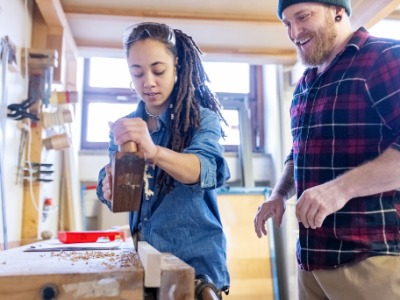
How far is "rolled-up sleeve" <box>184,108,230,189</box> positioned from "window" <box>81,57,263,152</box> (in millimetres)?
1889

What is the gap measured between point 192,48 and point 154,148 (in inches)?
15.6

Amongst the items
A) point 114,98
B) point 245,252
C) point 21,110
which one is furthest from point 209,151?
point 114,98

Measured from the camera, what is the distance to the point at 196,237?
32.3 inches

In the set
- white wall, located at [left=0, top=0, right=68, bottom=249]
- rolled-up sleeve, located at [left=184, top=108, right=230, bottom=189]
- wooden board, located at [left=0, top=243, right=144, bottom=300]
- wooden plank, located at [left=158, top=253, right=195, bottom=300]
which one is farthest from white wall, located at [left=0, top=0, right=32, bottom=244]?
wooden plank, located at [left=158, top=253, right=195, bottom=300]

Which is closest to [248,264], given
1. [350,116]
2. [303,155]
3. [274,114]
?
[274,114]

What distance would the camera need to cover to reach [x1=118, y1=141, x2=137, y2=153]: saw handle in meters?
0.61

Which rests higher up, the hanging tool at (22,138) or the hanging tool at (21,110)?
A: the hanging tool at (21,110)

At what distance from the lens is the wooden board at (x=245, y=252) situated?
90.2 inches

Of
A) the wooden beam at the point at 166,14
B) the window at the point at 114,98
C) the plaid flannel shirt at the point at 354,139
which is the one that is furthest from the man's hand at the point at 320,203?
the window at the point at 114,98

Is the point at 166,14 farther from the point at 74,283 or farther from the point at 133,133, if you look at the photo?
the point at 74,283

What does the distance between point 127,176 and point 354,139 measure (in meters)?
0.56

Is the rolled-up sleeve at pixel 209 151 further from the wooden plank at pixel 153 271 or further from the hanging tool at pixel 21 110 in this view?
the hanging tool at pixel 21 110

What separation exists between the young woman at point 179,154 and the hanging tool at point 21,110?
67 cm

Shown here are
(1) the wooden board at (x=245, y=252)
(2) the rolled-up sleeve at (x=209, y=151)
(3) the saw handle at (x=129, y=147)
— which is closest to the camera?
(3) the saw handle at (x=129, y=147)
